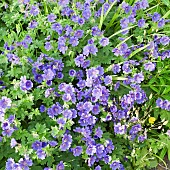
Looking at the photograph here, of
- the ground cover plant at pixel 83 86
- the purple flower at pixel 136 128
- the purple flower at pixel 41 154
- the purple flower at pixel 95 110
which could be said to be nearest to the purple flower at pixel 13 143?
the ground cover plant at pixel 83 86

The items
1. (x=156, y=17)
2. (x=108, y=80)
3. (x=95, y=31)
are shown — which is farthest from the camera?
(x=156, y=17)

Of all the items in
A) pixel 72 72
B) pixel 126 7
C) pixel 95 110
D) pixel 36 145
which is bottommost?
pixel 36 145

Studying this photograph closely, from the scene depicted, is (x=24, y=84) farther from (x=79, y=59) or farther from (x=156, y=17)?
(x=156, y=17)

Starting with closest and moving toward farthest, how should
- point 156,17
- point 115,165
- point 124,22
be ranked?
point 115,165 < point 124,22 < point 156,17

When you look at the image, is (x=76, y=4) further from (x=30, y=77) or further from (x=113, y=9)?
(x=30, y=77)

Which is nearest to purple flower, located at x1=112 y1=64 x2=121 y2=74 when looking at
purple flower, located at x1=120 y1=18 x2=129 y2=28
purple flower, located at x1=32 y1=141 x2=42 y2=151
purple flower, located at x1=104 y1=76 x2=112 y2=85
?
purple flower, located at x1=104 y1=76 x2=112 y2=85

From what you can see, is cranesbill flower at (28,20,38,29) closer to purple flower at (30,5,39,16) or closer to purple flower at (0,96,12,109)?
purple flower at (30,5,39,16)

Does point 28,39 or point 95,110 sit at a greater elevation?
point 28,39

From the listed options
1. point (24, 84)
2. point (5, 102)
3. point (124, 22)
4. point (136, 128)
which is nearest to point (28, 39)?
point (24, 84)

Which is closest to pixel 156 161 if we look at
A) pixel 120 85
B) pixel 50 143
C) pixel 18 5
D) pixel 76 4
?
pixel 120 85
